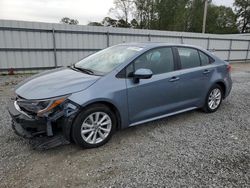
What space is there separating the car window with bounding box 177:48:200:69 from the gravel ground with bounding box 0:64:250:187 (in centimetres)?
114

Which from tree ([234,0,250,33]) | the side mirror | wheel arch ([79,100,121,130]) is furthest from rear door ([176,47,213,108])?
tree ([234,0,250,33])

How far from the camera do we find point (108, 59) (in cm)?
346

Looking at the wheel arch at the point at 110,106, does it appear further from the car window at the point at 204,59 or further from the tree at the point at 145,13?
the tree at the point at 145,13

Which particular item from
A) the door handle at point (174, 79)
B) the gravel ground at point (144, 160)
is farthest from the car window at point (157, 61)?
the gravel ground at point (144, 160)

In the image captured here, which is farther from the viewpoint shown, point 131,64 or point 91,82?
point 131,64

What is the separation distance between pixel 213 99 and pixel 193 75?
3.13ft

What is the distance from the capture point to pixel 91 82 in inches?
110

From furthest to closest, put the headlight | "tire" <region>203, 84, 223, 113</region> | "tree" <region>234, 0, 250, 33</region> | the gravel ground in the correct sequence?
"tree" <region>234, 0, 250, 33</region> < "tire" <region>203, 84, 223, 113</region> < the headlight < the gravel ground

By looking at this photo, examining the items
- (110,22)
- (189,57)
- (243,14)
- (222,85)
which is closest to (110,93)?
(189,57)

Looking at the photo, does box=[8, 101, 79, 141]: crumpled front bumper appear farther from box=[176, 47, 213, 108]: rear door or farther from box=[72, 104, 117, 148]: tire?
box=[176, 47, 213, 108]: rear door

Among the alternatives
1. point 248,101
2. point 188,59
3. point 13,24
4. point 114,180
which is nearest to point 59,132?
point 114,180

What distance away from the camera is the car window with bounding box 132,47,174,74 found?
3279 mm

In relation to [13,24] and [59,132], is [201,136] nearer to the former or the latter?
[59,132]

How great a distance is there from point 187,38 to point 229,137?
1153cm
